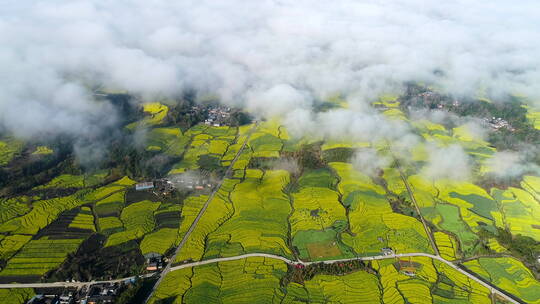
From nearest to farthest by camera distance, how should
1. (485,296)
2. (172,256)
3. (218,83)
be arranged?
(485,296) → (172,256) → (218,83)

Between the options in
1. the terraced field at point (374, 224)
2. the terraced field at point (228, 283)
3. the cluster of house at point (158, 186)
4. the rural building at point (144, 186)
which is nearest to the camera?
the terraced field at point (228, 283)

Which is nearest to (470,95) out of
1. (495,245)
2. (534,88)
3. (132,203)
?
(534,88)

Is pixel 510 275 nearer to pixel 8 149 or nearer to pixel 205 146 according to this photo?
pixel 205 146

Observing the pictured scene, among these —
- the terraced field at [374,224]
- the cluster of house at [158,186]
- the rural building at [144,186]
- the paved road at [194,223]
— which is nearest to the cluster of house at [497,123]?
the terraced field at [374,224]

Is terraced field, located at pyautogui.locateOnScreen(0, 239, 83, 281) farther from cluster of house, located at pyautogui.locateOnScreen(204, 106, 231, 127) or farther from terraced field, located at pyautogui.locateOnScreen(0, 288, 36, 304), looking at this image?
cluster of house, located at pyautogui.locateOnScreen(204, 106, 231, 127)

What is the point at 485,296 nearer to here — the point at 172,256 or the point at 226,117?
the point at 172,256

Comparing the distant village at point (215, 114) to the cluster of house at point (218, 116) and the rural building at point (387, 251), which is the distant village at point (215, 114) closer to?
the cluster of house at point (218, 116)
